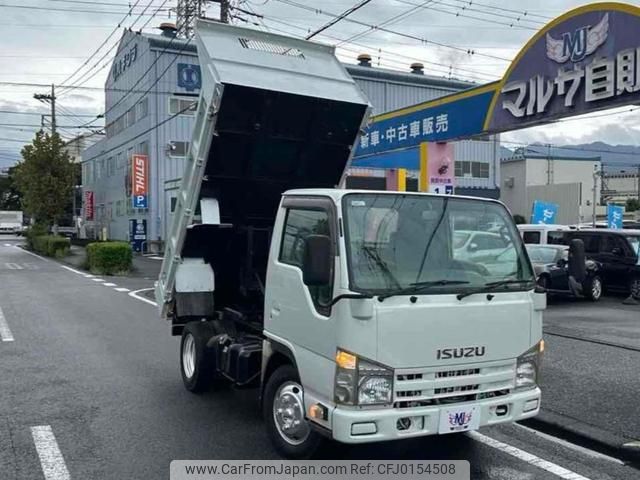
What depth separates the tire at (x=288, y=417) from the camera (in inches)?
172

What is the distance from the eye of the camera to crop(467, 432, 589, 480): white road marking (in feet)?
14.8

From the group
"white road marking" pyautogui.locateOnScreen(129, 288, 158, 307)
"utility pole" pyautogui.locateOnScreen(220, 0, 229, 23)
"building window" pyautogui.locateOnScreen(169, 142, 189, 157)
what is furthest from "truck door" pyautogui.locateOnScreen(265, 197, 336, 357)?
"building window" pyautogui.locateOnScreen(169, 142, 189, 157)

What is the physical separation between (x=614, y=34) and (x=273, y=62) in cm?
696

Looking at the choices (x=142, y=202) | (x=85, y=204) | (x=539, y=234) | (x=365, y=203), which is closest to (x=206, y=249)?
(x=365, y=203)

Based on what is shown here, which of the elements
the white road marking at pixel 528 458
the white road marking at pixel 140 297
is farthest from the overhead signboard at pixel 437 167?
the white road marking at pixel 528 458

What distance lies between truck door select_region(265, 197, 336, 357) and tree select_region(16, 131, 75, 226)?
38720 millimetres

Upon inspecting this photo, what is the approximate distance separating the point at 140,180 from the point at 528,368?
32.0m

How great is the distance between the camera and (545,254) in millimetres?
15109

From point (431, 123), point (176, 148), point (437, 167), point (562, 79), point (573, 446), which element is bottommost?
point (573, 446)

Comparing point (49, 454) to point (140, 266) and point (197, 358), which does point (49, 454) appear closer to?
point (197, 358)

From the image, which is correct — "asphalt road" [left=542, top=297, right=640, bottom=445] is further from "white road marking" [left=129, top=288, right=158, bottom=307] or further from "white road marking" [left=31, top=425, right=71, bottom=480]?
"white road marking" [left=129, top=288, right=158, bottom=307]

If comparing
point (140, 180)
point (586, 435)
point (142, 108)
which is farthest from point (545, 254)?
point (142, 108)

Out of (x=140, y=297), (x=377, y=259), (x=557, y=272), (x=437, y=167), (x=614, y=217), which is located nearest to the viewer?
(x=377, y=259)

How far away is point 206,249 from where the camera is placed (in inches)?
253
